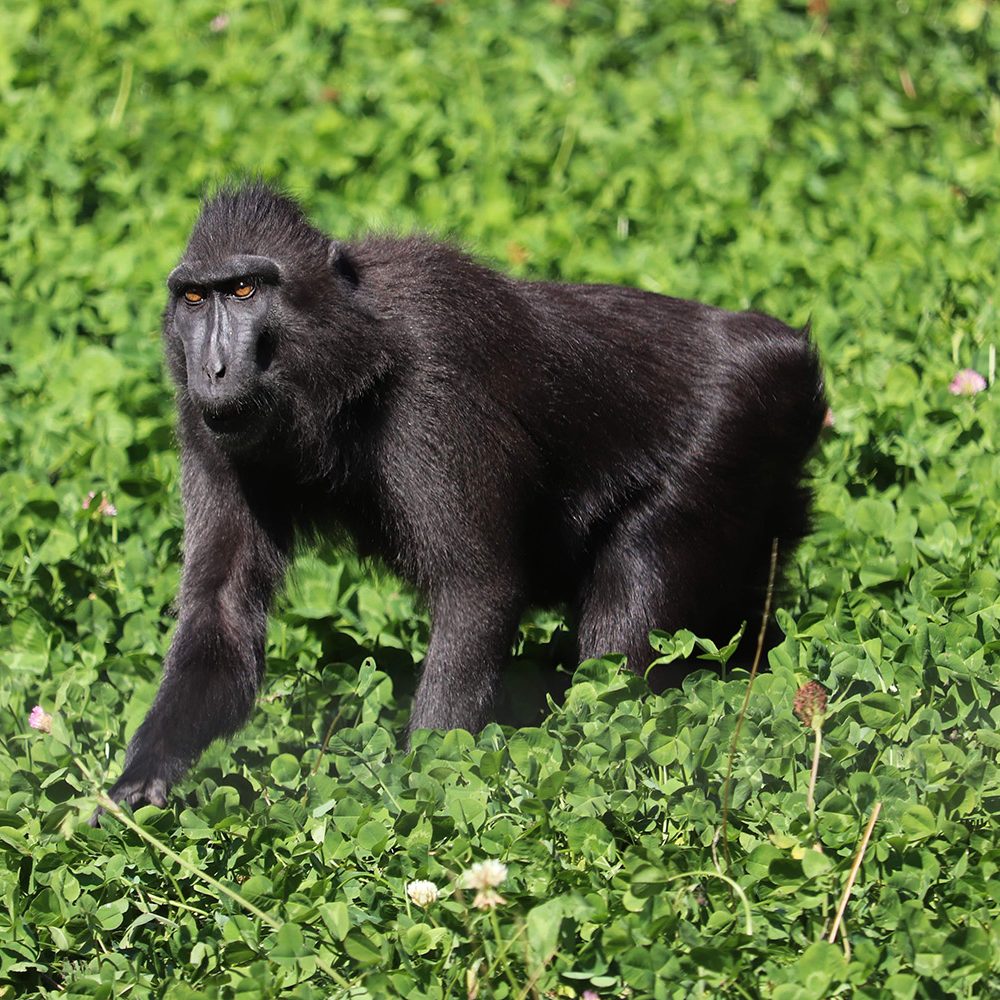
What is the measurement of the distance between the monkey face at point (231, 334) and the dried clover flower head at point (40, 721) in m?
0.87

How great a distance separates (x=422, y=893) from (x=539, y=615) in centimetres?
228

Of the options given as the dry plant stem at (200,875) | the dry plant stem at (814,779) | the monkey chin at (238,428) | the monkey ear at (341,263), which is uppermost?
the monkey ear at (341,263)

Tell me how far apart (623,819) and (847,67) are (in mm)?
5964

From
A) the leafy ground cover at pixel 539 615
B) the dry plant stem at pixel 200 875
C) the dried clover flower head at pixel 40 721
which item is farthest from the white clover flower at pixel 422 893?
the dried clover flower head at pixel 40 721

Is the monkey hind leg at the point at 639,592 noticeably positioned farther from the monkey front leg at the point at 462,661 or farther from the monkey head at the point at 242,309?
the monkey head at the point at 242,309

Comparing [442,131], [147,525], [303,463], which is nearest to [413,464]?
[303,463]

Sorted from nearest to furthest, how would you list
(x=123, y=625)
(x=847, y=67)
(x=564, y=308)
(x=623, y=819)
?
(x=623, y=819) < (x=564, y=308) < (x=123, y=625) < (x=847, y=67)

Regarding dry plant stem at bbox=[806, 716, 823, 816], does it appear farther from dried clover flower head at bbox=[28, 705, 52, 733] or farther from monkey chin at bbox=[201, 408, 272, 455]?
dried clover flower head at bbox=[28, 705, 52, 733]

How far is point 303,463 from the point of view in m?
4.53

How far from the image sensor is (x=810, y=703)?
3.61 meters

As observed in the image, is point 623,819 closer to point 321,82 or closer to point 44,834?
point 44,834

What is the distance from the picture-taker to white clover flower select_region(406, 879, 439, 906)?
3.45m

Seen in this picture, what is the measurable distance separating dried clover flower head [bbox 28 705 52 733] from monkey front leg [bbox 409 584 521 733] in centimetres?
97

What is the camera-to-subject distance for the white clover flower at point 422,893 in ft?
11.3
